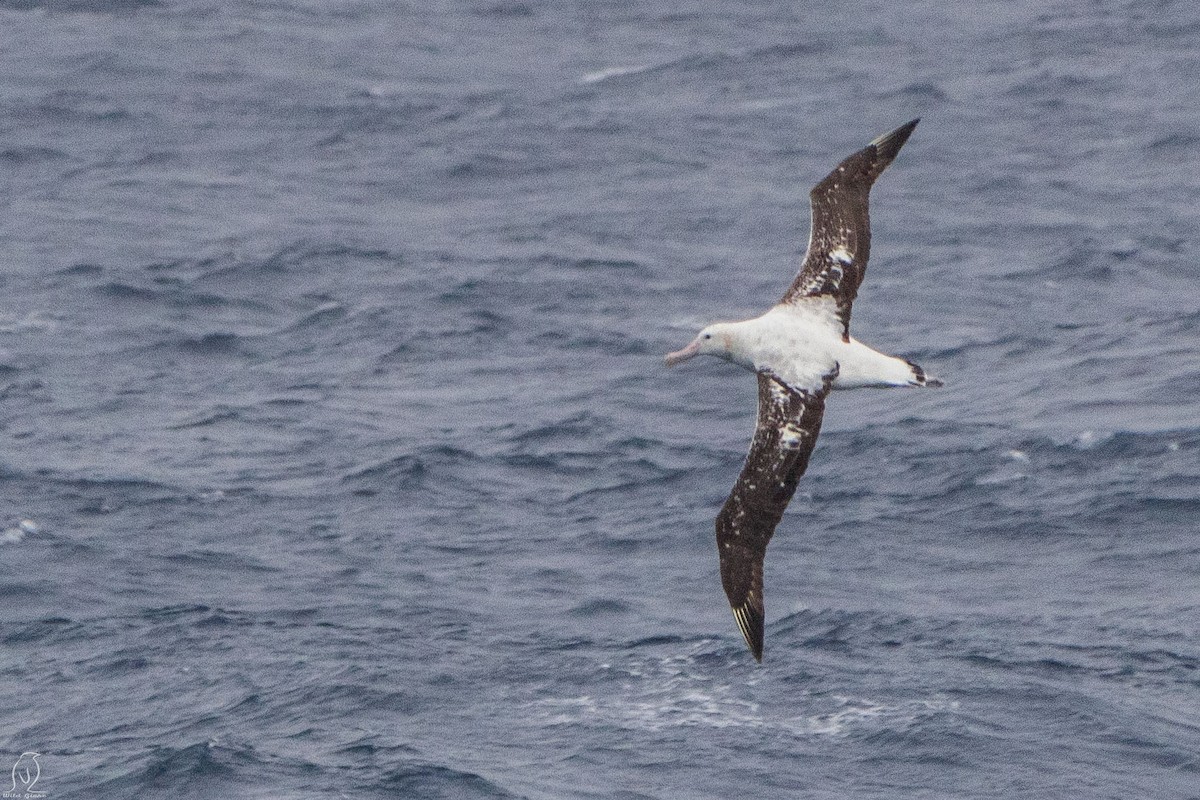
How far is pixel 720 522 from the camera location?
711 inches

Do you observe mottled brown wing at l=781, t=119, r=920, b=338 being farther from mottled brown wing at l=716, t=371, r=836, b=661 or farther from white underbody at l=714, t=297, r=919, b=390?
mottled brown wing at l=716, t=371, r=836, b=661

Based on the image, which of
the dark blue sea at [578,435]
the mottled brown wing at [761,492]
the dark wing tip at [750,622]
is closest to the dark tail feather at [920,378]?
the mottled brown wing at [761,492]

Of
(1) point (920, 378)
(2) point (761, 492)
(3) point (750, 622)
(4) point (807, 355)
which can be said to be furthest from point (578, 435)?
(3) point (750, 622)

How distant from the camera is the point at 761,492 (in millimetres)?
18141

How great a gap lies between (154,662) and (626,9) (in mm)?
33634

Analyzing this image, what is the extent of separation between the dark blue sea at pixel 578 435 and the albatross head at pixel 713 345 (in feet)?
19.5

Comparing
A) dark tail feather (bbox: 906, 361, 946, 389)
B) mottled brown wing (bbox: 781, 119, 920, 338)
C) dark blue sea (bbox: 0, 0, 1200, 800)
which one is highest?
mottled brown wing (bbox: 781, 119, 920, 338)

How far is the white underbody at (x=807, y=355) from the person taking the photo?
19.0m

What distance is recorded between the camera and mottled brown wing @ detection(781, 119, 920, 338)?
19922 millimetres

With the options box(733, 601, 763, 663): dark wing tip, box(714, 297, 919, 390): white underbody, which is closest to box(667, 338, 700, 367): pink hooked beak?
box(714, 297, 919, 390): white underbody

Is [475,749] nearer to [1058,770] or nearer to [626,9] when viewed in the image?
[1058,770]

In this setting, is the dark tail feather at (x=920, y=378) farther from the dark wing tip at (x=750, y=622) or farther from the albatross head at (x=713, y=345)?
the dark wing tip at (x=750, y=622)

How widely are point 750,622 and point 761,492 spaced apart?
117cm

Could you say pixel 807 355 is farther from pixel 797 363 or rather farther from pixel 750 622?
pixel 750 622
